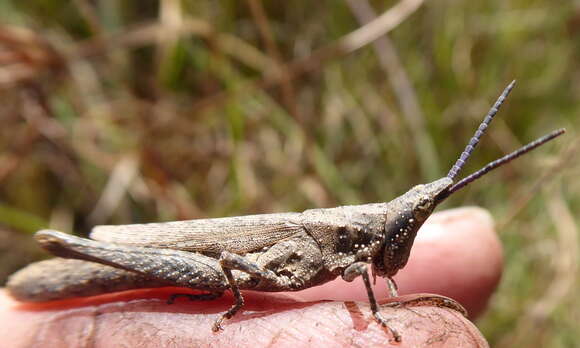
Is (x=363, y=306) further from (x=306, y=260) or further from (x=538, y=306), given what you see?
(x=538, y=306)

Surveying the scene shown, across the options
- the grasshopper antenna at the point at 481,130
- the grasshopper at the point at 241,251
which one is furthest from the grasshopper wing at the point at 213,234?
the grasshopper antenna at the point at 481,130

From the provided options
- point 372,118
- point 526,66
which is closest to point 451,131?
point 372,118

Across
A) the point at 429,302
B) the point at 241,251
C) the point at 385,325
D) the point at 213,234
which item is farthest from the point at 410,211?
the point at 213,234

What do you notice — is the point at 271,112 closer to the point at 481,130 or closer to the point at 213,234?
the point at 213,234

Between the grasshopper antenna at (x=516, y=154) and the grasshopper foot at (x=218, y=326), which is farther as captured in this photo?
the grasshopper foot at (x=218, y=326)

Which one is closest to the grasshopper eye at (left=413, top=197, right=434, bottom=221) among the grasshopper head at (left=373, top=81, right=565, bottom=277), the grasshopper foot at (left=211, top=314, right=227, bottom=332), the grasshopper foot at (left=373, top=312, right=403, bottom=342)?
the grasshopper head at (left=373, top=81, right=565, bottom=277)

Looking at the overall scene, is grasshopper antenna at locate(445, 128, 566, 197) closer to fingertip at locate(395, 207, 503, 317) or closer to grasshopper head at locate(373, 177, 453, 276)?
grasshopper head at locate(373, 177, 453, 276)

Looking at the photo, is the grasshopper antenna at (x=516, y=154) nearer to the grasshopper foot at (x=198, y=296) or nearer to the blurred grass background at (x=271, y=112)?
the grasshopper foot at (x=198, y=296)
